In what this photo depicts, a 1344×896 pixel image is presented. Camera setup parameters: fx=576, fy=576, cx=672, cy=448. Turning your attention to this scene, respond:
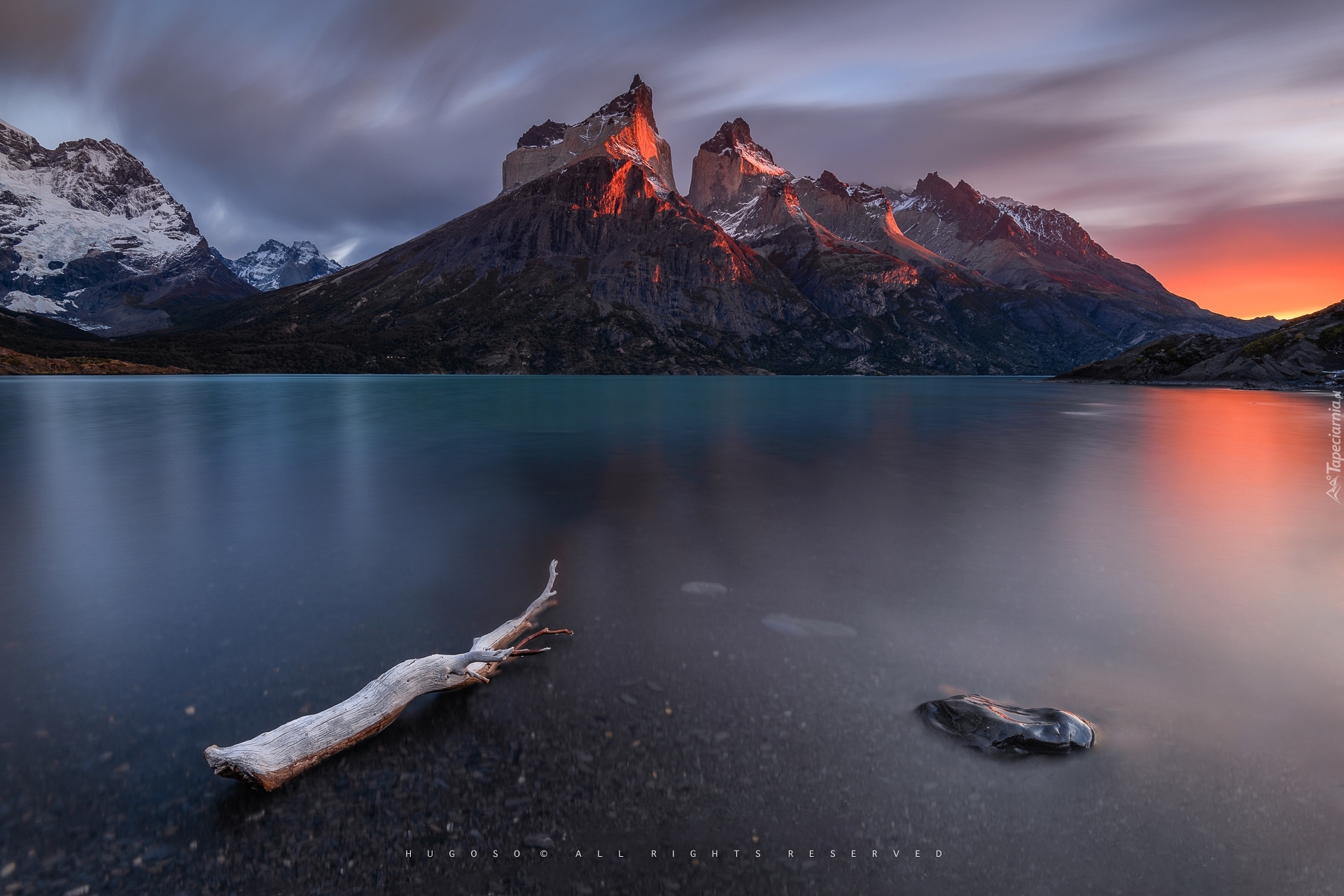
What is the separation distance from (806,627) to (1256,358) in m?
165

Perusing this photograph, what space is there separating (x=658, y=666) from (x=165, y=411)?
269 feet

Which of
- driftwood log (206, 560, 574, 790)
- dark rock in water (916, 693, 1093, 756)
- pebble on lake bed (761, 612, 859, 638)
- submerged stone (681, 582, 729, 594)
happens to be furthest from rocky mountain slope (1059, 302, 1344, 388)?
driftwood log (206, 560, 574, 790)

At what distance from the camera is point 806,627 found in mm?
11977

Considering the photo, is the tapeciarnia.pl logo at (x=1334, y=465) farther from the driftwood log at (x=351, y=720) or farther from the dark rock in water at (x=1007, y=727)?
the driftwood log at (x=351, y=720)

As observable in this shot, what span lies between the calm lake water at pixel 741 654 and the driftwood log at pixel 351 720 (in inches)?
11.6

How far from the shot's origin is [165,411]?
67.1 metres

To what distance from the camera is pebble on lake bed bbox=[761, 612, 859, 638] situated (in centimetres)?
1161

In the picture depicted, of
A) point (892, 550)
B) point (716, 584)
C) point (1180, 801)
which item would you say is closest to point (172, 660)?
point (716, 584)

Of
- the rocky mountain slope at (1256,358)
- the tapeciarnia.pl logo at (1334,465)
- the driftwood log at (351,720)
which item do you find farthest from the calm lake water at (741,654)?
the rocky mountain slope at (1256,358)

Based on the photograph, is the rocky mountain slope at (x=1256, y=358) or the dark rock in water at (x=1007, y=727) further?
the rocky mountain slope at (x=1256, y=358)

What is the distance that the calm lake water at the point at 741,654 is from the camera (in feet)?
21.9

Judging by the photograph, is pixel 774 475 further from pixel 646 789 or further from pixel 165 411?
pixel 165 411

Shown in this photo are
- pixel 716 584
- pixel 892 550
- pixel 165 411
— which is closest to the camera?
pixel 716 584

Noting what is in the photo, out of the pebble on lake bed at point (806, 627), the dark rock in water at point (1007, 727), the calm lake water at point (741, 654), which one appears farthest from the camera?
the pebble on lake bed at point (806, 627)
